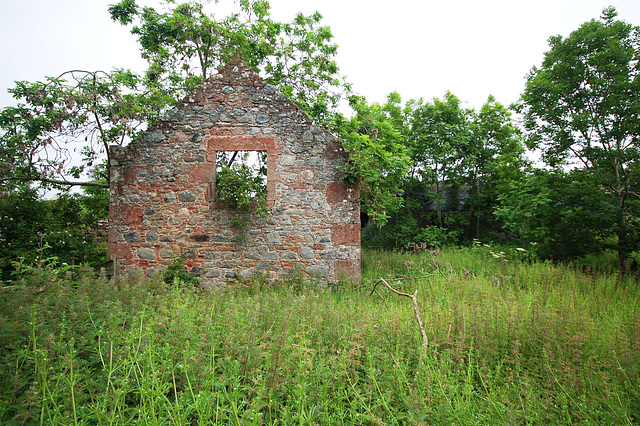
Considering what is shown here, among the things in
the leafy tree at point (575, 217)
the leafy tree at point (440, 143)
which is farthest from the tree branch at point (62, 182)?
the leafy tree at point (440, 143)

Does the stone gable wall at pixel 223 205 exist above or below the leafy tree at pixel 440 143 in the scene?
below

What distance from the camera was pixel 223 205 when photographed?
23.7 ft

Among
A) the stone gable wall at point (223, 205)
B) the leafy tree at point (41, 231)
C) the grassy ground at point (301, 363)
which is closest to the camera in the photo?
the grassy ground at point (301, 363)

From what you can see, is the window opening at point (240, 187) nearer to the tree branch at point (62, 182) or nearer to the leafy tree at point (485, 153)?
the tree branch at point (62, 182)

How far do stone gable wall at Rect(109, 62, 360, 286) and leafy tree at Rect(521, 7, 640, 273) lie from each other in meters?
5.04

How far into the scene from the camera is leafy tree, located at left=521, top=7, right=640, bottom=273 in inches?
273

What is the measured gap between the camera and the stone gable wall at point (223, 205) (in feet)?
23.6

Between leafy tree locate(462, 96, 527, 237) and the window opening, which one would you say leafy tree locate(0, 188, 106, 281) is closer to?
the window opening

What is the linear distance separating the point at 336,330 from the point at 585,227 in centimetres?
647

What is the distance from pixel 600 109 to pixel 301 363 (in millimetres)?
8691

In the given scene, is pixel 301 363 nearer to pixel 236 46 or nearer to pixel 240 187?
pixel 240 187

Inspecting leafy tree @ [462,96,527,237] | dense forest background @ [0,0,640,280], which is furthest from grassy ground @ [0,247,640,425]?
leafy tree @ [462,96,527,237]

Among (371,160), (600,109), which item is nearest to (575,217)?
(600,109)

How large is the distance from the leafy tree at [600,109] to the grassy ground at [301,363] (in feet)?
9.57
